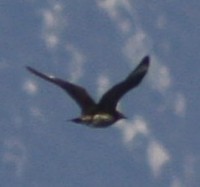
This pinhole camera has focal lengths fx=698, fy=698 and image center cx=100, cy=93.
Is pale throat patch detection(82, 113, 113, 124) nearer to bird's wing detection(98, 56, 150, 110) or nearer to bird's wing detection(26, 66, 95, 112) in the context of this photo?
bird's wing detection(98, 56, 150, 110)

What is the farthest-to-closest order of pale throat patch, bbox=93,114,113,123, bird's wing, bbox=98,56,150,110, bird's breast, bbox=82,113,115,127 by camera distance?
bird's wing, bbox=98,56,150,110 → pale throat patch, bbox=93,114,113,123 → bird's breast, bbox=82,113,115,127

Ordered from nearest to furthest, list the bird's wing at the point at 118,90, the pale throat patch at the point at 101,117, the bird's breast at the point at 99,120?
1. the bird's breast at the point at 99,120
2. the pale throat patch at the point at 101,117
3. the bird's wing at the point at 118,90

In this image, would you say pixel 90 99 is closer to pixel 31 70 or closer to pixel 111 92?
pixel 111 92

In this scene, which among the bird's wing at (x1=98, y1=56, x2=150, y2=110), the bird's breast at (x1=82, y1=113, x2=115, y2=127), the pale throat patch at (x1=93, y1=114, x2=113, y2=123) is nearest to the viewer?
the bird's breast at (x1=82, y1=113, x2=115, y2=127)

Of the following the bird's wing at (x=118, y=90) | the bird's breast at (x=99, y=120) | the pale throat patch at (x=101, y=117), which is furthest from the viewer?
the bird's wing at (x=118, y=90)

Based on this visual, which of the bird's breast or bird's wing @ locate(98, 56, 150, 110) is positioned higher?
bird's wing @ locate(98, 56, 150, 110)

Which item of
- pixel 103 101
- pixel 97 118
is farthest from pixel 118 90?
pixel 97 118

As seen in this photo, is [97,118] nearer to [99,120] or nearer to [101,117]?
[99,120]

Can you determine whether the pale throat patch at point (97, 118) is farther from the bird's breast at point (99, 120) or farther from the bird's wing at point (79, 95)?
the bird's wing at point (79, 95)

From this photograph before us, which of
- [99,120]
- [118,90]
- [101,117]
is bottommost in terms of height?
[99,120]

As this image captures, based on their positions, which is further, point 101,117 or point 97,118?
point 101,117

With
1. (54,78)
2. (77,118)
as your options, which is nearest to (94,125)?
(77,118)
